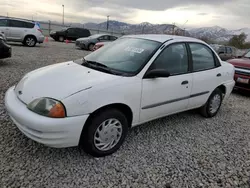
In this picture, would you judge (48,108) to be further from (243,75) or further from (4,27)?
(4,27)

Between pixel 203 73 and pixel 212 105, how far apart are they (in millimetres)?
831

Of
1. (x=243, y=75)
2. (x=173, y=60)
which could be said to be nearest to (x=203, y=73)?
(x=173, y=60)

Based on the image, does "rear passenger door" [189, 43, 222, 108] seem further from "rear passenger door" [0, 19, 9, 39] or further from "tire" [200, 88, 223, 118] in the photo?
"rear passenger door" [0, 19, 9, 39]

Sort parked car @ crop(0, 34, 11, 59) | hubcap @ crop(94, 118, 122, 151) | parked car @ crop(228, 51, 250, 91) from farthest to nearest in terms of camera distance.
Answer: parked car @ crop(0, 34, 11, 59), parked car @ crop(228, 51, 250, 91), hubcap @ crop(94, 118, 122, 151)

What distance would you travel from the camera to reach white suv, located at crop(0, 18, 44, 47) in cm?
1291

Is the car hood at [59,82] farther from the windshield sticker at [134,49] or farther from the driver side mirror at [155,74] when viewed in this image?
the windshield sticker at [134,49]

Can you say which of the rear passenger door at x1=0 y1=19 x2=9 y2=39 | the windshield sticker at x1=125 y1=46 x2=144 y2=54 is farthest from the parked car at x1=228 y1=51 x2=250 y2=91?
the rear passenger door at x1=0 y1=19 x2=9 y2=39

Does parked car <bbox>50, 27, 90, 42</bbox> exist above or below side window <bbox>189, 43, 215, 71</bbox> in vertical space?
above

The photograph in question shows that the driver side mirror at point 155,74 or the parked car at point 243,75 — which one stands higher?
the driver side mirror at point 155,74

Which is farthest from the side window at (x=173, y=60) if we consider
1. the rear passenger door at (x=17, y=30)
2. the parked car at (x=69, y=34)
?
the parked car at (x=69, y=34)

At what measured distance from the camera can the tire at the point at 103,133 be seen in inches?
102

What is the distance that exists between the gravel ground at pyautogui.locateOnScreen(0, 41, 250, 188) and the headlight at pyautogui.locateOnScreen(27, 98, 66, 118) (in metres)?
0.64

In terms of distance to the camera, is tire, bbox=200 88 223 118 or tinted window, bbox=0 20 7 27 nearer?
tire, bbox=200 88 223 118

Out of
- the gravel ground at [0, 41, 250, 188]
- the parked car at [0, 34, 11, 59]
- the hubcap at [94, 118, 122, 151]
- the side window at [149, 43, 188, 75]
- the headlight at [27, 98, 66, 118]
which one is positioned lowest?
the gravel ground at [0, 41, 250, 188]
